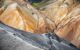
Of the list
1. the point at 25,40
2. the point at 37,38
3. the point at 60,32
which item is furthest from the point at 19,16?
the point at 25,40

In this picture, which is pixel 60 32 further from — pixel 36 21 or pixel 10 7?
pixel 10 7

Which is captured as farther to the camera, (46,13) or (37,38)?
(46,13)

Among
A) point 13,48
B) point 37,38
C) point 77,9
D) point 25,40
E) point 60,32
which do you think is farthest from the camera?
point 77,9

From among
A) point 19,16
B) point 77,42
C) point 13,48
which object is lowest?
point 77,42

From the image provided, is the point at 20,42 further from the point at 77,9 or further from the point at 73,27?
the point at 77,9

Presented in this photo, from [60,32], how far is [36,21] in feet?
5.08

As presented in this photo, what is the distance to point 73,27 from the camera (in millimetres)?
15047

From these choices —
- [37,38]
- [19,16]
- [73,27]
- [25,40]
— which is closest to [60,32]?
[73,27]

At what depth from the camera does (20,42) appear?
8906 millimetres

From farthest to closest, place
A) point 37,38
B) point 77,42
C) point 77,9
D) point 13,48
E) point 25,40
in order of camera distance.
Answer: point 77,9
point 77,42
point 37,38
point 25,40
point 13,48

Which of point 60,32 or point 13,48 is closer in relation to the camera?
point 13,48

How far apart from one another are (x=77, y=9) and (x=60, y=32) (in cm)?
282

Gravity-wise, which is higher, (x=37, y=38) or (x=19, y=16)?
(x=37, y=38)

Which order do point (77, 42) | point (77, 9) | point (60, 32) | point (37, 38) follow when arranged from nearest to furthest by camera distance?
1. point (37, 38)
2. point (77, 42)
3. point (60, 32)
4. point (77, 9)
